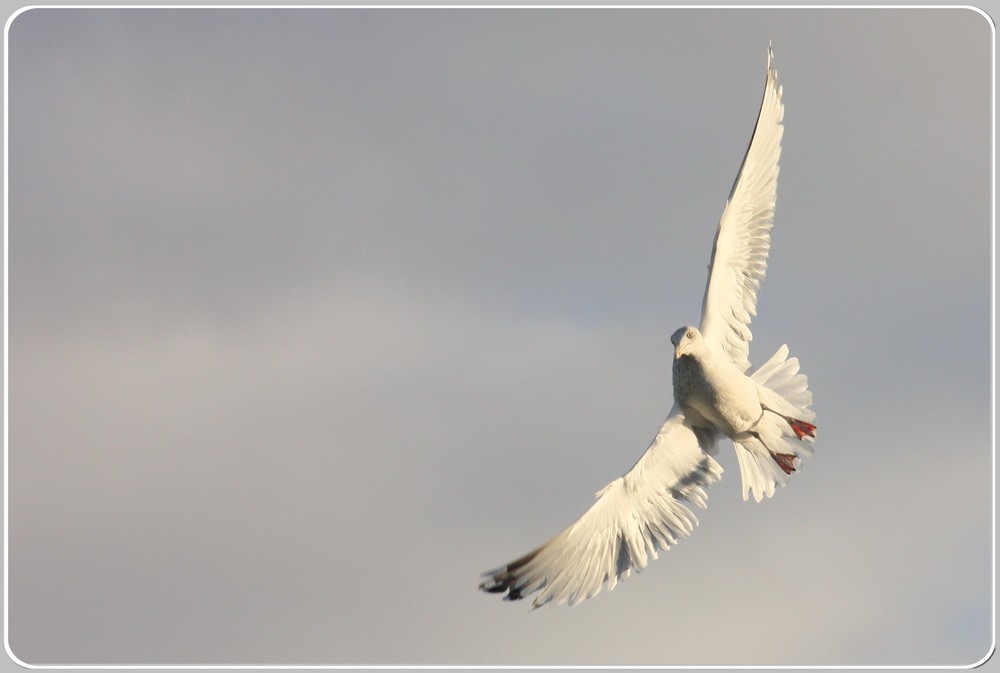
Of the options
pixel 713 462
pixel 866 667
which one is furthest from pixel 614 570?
pixel 866 667

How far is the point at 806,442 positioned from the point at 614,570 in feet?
7.13

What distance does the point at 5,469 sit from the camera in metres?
11.7

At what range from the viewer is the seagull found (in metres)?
11.6

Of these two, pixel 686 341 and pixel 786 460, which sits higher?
pixel 686 341

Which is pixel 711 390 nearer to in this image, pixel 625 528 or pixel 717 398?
pixel 717 398

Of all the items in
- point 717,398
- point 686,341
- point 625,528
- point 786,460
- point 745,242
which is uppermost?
point 745,242

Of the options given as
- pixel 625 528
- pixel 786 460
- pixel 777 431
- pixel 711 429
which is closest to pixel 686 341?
pixel 711 429

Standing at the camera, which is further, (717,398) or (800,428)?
(800,428)

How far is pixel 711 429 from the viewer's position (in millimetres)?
12625

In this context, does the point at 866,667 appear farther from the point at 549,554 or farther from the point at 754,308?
the point at 754,308

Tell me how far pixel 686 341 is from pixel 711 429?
0.87 metres

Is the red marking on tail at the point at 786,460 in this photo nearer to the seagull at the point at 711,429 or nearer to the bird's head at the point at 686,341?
the seagull at the point at 711,429

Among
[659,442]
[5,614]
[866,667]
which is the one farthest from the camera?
[659,442]

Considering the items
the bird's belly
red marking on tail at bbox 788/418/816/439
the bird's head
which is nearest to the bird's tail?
red marking on tail at bbox 788/418/816/439
